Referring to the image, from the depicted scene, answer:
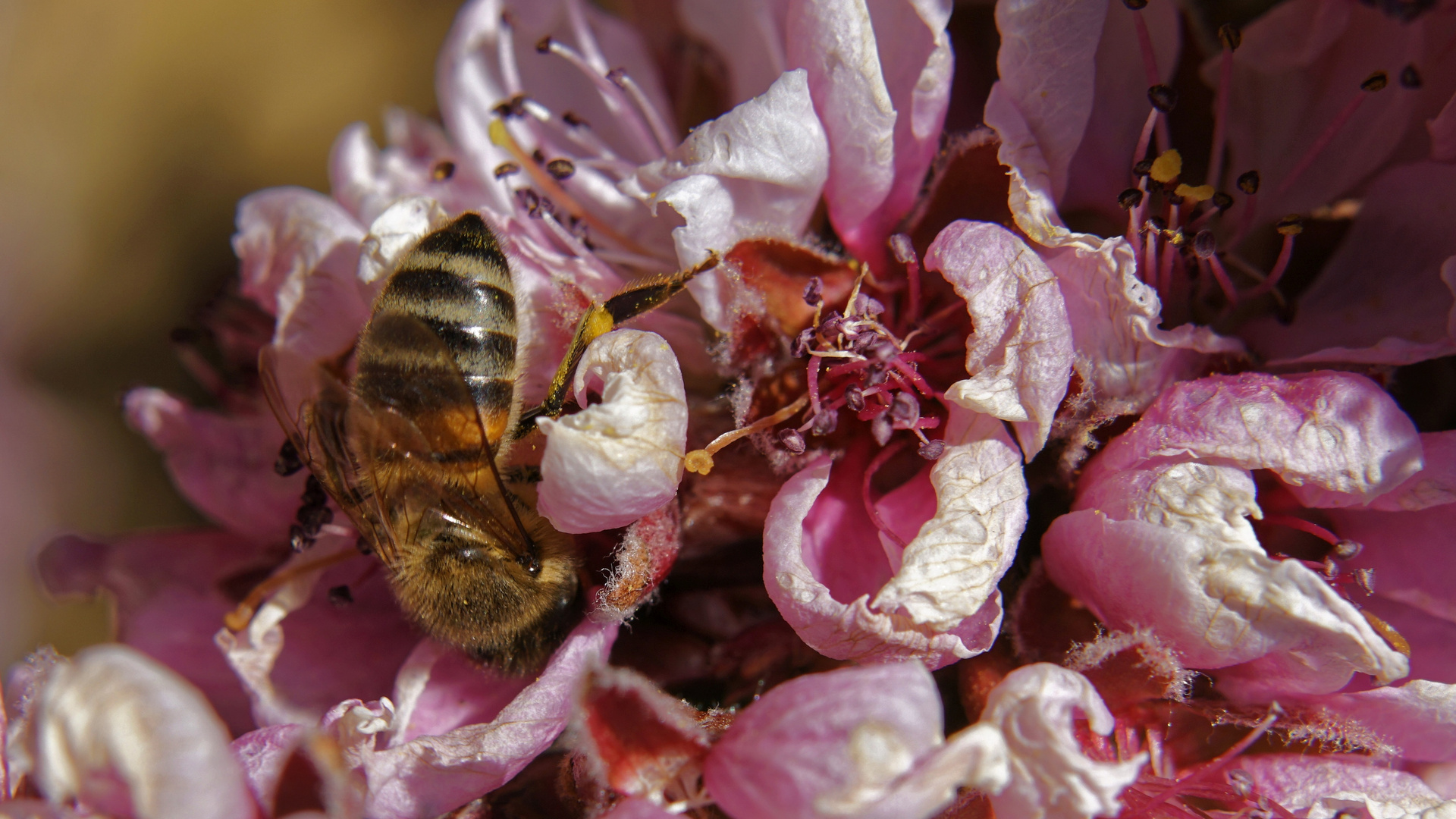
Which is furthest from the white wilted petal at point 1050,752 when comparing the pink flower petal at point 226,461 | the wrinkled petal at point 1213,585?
the pink flower petal at point 226,461

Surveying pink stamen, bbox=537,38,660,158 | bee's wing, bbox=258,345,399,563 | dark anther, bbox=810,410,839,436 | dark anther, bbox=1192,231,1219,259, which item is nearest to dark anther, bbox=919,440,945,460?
dark anther, bbox=810,410,839,436

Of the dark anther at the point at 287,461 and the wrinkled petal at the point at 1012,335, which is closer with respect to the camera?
the wrinkled petal at the point at 1012,335

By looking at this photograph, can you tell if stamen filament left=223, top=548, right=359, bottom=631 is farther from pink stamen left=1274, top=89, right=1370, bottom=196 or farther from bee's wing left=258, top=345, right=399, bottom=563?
pink stamen left=1274, top=89, right=1370, bottom=196

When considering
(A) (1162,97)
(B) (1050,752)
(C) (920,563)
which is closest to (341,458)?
(C) (920,563)

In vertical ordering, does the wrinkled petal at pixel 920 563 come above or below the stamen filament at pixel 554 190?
below

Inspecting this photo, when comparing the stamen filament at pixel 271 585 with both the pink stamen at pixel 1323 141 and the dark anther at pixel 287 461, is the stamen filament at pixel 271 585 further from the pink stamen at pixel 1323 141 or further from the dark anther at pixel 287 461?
the pink stamen at pixel 1323 141

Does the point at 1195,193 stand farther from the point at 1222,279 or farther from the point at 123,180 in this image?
the point at 123,180

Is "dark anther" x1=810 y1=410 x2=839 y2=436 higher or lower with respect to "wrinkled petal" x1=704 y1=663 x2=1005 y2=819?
higher
